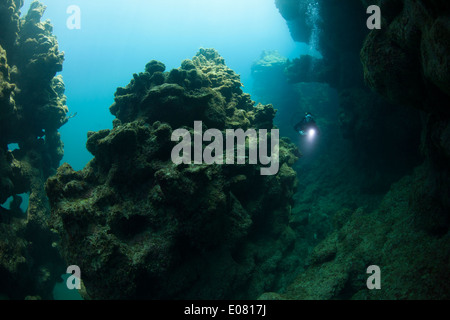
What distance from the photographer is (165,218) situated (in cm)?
442

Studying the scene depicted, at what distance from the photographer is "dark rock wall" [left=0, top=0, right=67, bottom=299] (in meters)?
7.94

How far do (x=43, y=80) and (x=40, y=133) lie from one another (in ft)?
8.50

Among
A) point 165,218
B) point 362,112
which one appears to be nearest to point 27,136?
point 165,218

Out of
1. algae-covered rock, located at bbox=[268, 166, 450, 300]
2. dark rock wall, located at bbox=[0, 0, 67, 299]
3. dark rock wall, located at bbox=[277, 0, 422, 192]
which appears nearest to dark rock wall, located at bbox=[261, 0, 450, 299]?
algae-covered rock, located at bbox=[268, 166, 450, 300]

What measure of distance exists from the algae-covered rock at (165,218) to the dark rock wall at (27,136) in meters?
4.80

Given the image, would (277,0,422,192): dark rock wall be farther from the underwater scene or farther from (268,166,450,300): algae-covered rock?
(268,166,450,300): algae-covered rock

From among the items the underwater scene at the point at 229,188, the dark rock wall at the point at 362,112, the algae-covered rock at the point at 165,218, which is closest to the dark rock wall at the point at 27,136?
the underwater scene at the point at 229,188

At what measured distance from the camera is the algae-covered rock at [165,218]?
3977 mm

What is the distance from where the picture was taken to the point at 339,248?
5.28m

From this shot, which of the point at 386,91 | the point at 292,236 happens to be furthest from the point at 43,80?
the point at 386,91

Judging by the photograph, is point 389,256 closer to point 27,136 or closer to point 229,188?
point 229,188

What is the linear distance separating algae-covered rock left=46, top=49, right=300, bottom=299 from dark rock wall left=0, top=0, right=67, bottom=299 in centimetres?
480
